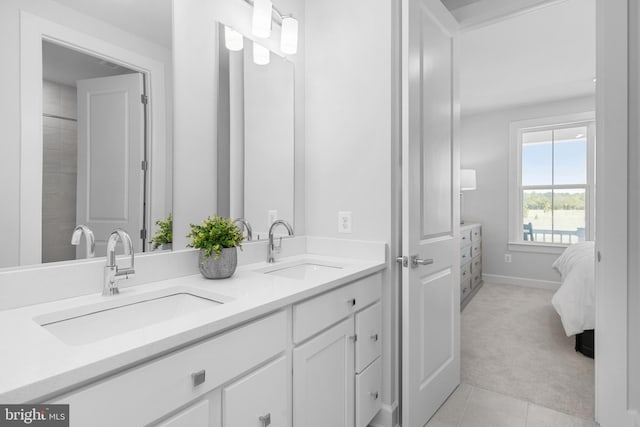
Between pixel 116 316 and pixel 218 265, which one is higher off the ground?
pixel 218 265

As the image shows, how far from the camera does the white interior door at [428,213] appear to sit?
1.55 m

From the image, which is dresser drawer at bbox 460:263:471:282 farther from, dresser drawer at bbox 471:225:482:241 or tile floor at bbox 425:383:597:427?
tile floor at bbox 425:383:597:427

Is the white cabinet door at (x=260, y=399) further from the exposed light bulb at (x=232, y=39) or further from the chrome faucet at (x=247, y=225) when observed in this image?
the exposed light bulb at (x=232, y=39)

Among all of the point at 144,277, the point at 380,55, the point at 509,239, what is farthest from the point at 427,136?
the point at 509,239

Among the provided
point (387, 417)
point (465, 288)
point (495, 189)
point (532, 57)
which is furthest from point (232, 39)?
point (495, 189)

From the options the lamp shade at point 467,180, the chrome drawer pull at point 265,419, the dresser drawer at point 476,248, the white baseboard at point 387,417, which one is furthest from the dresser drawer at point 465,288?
the chrome drawer pull at point 265,419

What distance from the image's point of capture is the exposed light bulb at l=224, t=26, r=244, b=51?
1.66 meters

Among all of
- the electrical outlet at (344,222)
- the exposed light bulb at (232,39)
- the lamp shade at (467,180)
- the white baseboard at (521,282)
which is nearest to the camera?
the exposed light bulb at (232,39)

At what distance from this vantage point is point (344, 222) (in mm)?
1893

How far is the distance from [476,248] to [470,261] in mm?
518

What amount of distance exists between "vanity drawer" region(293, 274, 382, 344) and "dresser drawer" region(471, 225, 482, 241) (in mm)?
3098

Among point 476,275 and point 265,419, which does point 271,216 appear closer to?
point 265,419

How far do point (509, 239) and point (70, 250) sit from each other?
5.09 metres

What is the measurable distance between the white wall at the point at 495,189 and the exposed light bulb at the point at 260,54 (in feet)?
13.5
